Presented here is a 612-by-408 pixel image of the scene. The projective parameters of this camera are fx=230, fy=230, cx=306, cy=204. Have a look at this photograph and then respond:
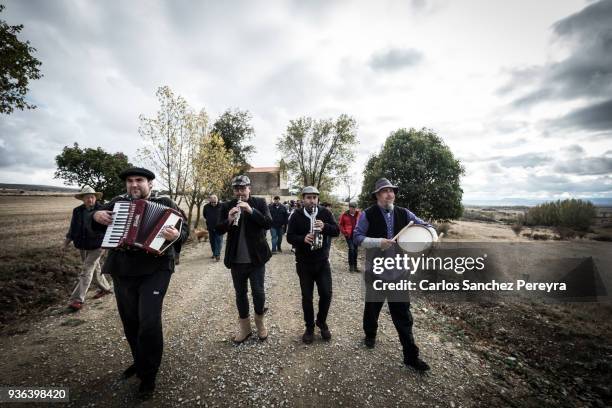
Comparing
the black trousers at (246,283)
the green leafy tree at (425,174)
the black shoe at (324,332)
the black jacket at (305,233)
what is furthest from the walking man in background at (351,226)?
the green leafy tree at (425,174)

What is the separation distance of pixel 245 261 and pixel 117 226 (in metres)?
1.71

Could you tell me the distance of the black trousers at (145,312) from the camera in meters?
2.73

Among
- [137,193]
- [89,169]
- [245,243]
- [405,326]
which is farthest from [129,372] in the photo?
[89,169]

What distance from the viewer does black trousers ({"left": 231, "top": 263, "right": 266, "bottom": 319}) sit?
372 centimetres

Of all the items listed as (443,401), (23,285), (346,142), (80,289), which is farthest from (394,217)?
(346,142)

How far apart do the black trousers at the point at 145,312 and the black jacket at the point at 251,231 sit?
1016 millimetres

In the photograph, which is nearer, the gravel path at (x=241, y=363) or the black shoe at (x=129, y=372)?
the gravel path at (x=241, y=363)

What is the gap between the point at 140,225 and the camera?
2854 mm

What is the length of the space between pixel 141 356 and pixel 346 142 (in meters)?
33.5

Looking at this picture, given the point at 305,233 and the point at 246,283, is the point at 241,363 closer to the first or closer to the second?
the point at 246,283

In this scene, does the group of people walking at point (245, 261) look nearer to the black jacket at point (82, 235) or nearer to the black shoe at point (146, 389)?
the black shoe at point (146, 389)

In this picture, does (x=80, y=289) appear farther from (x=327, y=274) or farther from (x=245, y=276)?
(x=327, y=274)

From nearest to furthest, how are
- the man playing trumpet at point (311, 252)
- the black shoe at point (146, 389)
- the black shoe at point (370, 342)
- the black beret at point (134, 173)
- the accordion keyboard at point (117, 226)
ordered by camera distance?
the accordion keyboard at point (117, 226) → the black shoe at point (146, 389) → the black beret at point (134, 173) → the man playing trumpet at point (311, 252) → the black shoe at point (370, 342)

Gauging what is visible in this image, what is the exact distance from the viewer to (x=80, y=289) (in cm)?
517
